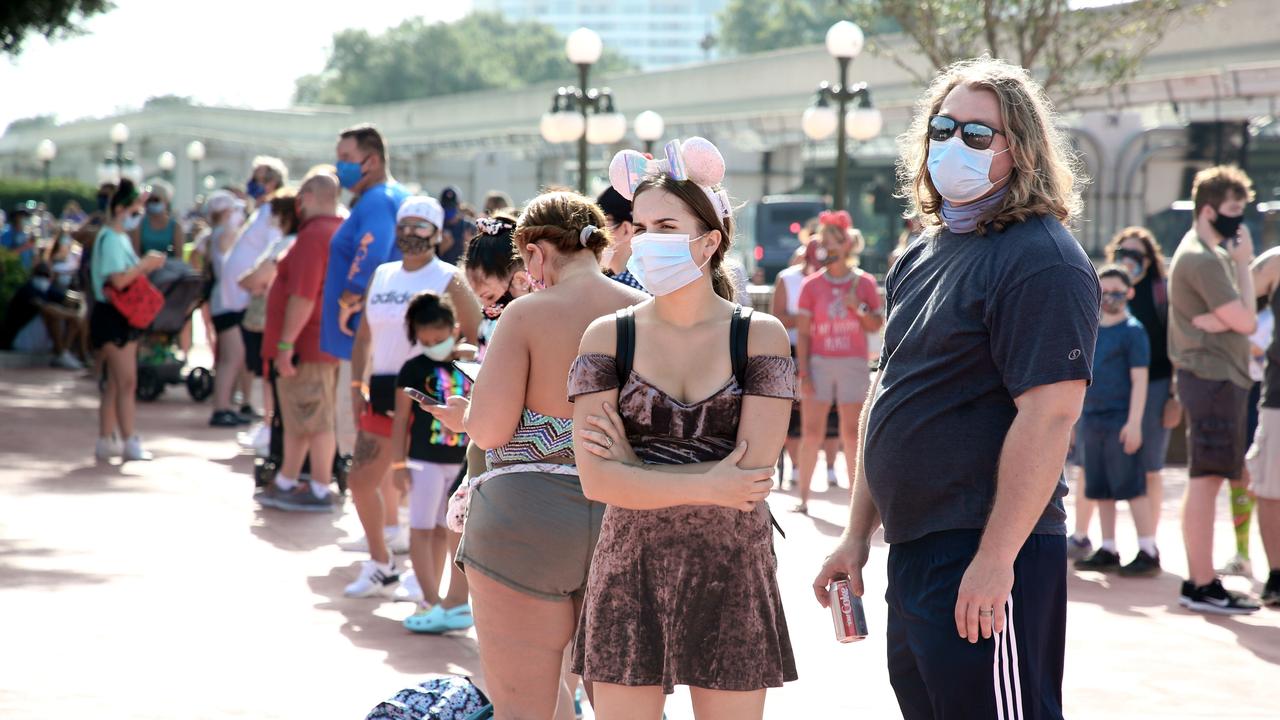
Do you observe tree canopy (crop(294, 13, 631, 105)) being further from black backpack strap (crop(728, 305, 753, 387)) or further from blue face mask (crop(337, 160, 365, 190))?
black backpack strap (crop(728, 305, 753, 387))

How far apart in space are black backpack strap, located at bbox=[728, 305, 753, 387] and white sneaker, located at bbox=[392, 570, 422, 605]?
166 inches

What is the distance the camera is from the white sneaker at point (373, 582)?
25.0 ft

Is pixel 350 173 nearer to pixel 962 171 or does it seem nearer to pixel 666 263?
pixel 666 263

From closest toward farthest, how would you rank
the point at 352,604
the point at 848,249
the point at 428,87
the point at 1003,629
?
the point at 1003,629 → the point at 352,604 → the point at 848,249 → the point at 428,87

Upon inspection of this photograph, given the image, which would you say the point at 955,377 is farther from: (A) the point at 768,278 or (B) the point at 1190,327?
(A) the point at 768,278

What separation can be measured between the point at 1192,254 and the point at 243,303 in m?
8.84

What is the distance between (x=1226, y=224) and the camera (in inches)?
295

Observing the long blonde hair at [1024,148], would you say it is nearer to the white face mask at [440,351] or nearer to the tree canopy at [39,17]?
the white face mask at [440,351]

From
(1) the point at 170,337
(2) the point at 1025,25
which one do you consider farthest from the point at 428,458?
(2) the point at 1025,25

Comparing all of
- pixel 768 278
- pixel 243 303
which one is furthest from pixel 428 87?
pixel 243 303

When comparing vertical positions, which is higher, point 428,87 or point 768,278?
point 428,87

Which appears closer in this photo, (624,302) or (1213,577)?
(624,302)

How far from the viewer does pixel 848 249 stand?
33.8ft

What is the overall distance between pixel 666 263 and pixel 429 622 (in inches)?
148
